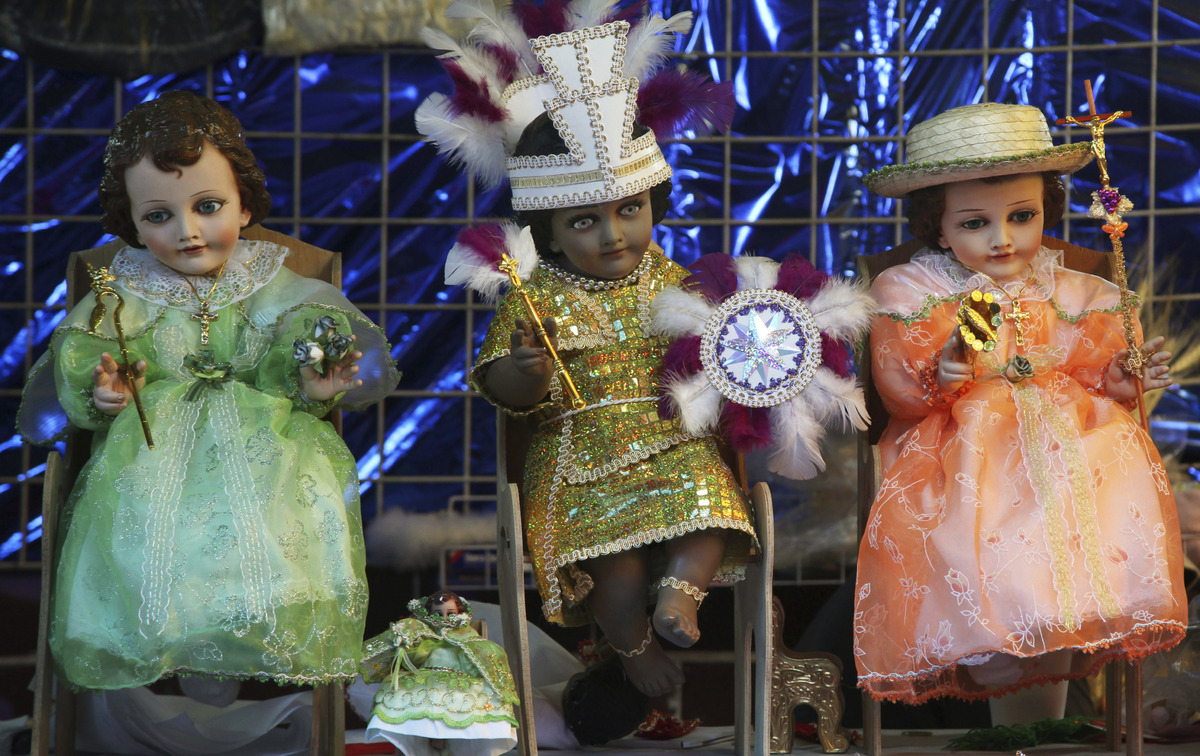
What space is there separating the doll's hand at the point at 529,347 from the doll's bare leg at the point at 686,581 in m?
0.49

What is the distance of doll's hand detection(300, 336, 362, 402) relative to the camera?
125 inches

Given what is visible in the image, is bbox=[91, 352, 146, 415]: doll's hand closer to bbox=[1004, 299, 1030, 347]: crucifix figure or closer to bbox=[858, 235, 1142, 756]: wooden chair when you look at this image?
bbox=[858, 235, 1142, 756]: wooden chair

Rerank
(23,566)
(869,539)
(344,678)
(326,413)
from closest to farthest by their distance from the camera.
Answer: (344,678) → (869,539) → (326,413) → (23,566)

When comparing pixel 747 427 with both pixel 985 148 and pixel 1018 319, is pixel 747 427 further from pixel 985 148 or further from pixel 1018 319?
pixel 985 148

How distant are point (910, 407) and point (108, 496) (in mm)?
1779

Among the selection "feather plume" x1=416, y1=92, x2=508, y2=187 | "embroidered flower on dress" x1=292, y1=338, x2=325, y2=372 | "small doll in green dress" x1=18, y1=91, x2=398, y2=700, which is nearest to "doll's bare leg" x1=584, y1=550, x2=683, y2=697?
"small doll in green dress" x1=18, y1=91, x2=398, y2=700

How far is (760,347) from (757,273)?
192 mm

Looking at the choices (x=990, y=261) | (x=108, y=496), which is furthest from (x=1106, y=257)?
(x=108, y=496)

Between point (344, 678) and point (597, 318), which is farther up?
point (597, 318)

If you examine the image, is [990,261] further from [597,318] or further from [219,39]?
[219,39]

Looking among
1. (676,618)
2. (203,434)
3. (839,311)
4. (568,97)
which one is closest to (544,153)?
(568,97)

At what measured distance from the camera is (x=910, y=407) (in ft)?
11.0

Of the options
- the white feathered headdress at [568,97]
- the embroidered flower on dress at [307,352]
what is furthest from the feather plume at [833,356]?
the embroidered flower on dress at [307,352]

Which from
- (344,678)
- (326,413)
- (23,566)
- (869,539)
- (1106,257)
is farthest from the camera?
(23,566)
